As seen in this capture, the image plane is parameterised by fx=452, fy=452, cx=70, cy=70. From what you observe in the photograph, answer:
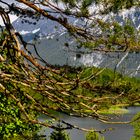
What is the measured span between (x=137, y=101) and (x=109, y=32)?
4.62 metres

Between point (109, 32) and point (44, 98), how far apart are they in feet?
14.5

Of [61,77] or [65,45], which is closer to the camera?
[61,77]

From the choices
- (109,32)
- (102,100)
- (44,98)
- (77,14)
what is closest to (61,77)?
(44,98)

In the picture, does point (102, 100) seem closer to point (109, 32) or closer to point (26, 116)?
point (26, 116)

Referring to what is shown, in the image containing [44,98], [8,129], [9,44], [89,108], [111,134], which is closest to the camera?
[89,108]

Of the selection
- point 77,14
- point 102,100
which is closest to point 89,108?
point 102,100

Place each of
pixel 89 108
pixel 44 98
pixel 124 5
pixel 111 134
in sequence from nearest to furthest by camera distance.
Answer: pixel 89 108
pixel 44 98
pixel 124 5
pixel 111 134

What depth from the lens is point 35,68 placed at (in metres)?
7.25

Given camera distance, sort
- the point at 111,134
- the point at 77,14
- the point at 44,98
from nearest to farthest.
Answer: the point at 44,98 → the point at 77,14 → the point at 111,134

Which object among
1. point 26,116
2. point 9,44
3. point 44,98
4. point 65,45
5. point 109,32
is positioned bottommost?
point 26,116

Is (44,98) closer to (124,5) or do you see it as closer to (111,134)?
(124,5)

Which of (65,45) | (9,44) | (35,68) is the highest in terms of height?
(65,45)

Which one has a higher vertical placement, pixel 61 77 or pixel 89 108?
pixel 61 77

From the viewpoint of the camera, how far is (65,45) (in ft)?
33.4
